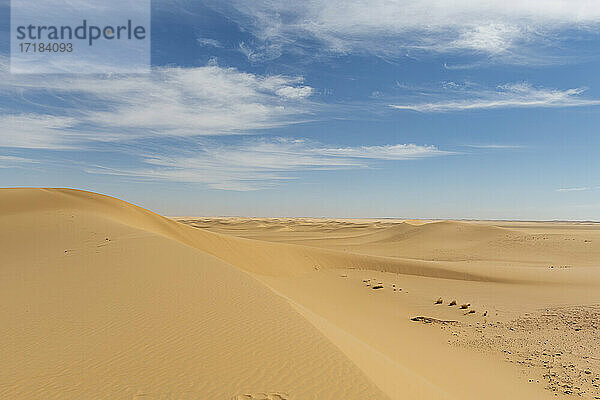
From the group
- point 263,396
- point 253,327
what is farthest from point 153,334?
point 263,396

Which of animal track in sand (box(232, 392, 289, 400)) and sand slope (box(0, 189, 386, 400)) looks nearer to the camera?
animal track in sand (box(232, 392, 289, 400))

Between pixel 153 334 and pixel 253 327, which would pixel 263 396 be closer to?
pixel 253 327

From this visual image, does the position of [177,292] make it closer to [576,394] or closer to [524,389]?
[524,389]

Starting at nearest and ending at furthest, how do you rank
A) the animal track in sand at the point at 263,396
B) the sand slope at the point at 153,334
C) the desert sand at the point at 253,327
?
the animal track in sand at the point at 263,396
the sand slope at the point at 153,334
the desert sand at the point at 253,327

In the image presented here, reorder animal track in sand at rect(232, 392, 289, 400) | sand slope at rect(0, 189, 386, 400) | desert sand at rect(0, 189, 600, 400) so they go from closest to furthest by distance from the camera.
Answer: animal track in sand at rect(232, 392, 289, 400), sand slope at rect(0, 189, 386, 400), desert sand at rect(0, 189, 600, 400)

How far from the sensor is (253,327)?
7258mm

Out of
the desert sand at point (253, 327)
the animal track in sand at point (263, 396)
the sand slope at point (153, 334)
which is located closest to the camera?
the animal track in sand at point (263, 396)

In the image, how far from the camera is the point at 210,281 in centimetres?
1011

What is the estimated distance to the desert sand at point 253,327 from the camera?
18.5 feet

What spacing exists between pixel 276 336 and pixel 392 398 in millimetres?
2417

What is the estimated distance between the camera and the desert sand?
562 centimetres

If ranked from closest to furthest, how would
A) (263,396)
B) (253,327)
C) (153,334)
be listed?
(263,396) < (153,334) < (253,327)

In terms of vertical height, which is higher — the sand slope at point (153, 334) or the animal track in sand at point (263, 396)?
the sand slope at point (153, 334)

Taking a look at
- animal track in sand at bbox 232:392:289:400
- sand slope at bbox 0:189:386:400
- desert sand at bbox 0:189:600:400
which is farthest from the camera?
desert sand at bbox 0:189:600:400
